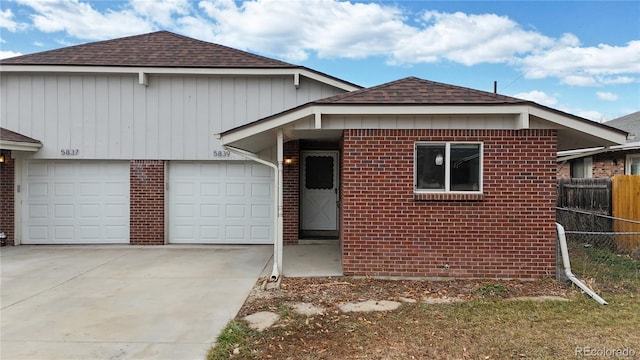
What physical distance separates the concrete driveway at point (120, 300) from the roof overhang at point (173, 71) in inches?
173

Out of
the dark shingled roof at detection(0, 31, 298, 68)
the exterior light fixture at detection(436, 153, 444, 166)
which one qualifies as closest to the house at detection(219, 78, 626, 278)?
the exterior light fixture at detection(436, 153, 444, 166)

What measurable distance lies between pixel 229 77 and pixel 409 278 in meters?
6.70

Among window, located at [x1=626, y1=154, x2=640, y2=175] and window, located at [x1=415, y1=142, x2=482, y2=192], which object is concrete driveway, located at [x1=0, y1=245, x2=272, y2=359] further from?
window, located at [x1=626, y1=154, x2=640, y2=175]

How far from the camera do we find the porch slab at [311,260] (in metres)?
7.30

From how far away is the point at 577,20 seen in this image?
51.0ft

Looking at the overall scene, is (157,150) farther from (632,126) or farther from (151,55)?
(632,126)

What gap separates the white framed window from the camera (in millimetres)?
11695

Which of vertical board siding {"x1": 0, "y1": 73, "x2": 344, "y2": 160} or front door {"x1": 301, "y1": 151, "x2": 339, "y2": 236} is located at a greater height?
vertical board siding {"x1": 0, "y1": 73, "x2": 344, "y2": 160}

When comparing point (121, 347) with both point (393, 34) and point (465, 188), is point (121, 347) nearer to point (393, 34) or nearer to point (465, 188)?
point (465, 188)

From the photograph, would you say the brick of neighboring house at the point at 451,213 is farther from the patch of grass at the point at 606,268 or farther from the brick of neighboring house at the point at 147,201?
the brick of neighboring house at the point at 147,201

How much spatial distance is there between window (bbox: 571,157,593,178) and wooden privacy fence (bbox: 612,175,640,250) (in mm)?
4165

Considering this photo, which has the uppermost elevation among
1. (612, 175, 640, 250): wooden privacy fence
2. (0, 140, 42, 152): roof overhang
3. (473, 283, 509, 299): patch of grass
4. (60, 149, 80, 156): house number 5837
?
(0, 140, 42, 152): roof overhang

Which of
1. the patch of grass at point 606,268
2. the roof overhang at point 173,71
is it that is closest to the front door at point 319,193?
the roof overhang at point 173,71

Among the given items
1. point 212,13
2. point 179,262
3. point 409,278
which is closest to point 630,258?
point 409,278
